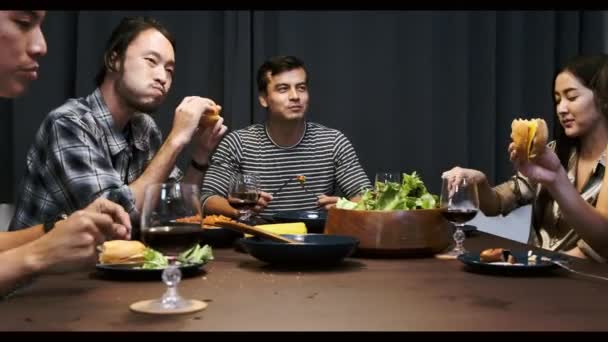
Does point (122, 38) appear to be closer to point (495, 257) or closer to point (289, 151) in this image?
point (289, 151)

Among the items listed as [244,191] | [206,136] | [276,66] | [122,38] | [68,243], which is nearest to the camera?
[68,243]

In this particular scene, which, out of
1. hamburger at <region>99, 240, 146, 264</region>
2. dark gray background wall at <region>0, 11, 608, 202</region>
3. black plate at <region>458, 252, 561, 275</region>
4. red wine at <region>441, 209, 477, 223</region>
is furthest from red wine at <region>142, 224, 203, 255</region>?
dark gray background wall at <region>0, 11, 608, 202</region>

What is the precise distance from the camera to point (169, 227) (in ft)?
3.43

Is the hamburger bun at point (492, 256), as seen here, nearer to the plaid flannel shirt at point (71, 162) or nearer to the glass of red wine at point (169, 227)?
the glass of red wine at point (169, 227)

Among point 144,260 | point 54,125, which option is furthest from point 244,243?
point 54,125

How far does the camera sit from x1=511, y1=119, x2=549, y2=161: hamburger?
1.69 meters

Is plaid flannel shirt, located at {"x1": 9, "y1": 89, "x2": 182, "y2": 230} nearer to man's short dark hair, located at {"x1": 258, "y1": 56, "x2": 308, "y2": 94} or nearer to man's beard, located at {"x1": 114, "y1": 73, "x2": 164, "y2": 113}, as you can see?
man's beard, located at {"x1": 114, "y1": 73, "x2": 164, "y2": 113}

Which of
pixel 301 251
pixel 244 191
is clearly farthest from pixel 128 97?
pixel 301 251

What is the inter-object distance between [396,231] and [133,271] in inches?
23.5

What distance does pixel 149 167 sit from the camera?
7.22ft

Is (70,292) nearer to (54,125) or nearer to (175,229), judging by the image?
(175,229)

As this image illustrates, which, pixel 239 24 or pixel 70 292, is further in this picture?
pixel 239 24

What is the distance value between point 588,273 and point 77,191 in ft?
4.64

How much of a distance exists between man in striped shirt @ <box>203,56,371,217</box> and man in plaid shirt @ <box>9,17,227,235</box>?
0.50m
